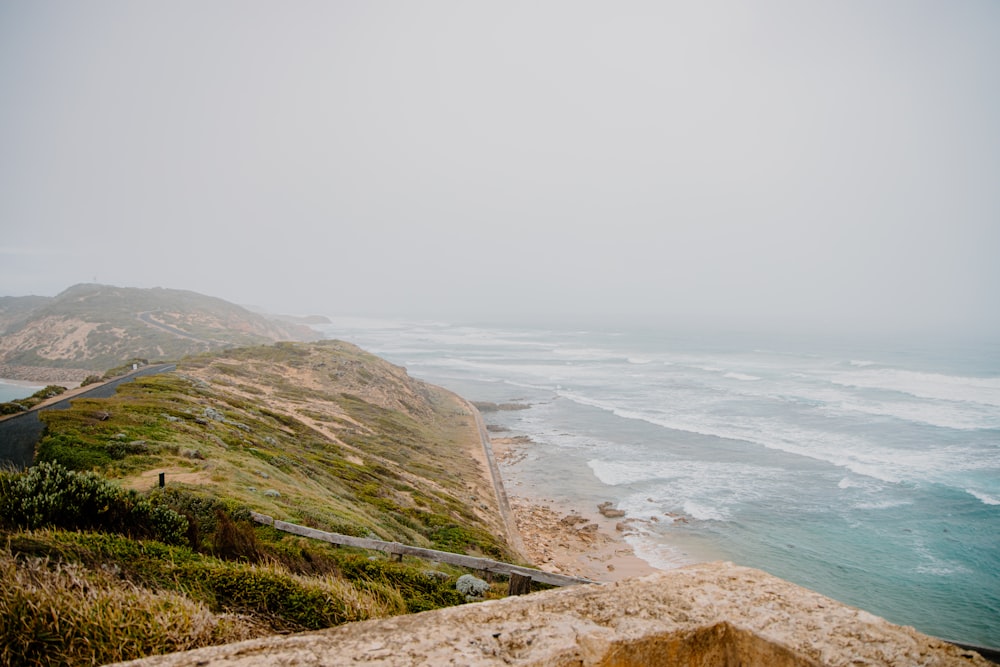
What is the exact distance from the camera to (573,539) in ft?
68.7

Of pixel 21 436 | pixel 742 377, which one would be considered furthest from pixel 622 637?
pixel 742 377

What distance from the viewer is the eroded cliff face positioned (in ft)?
11.4

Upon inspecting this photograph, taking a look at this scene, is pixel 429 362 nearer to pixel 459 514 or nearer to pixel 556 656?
pixel 459 514

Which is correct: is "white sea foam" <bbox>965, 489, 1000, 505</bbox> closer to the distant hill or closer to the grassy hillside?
the grassy hillside

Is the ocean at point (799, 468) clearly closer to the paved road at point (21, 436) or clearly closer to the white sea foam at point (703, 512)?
the white sea foam at point (703, 512)

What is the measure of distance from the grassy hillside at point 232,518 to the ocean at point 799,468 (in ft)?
27.0

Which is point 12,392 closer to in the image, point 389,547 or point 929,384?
point 389,547

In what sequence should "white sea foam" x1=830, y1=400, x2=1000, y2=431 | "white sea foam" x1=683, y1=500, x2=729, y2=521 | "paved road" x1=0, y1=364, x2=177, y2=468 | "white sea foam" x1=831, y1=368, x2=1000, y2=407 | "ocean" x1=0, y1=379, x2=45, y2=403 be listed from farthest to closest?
1. "white sea foam" x1=831, y1=368, x2=1000, y2=407
2. "white sea foam" x1=830, y1=400, x2=1000, y2=431
3. "ocean" x1=0, y1=379, x2=45, y2=403
4. "white sea foam" x1=683, y1=500, x2=729, y2=521
5. "paved road" x1=0, y1=364, x2=177, y2=468

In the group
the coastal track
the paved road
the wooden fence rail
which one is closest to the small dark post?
the wooden fence rail

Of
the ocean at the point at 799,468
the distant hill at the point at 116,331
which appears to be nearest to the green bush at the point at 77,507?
the ocean at the point at 799,468

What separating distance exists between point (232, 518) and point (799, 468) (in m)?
31.4

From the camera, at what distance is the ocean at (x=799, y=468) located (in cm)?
1861

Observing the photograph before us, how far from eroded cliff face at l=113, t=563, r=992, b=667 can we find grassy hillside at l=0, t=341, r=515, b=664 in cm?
132

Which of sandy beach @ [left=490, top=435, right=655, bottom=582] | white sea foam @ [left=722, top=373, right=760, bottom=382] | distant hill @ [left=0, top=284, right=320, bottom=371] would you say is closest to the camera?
sandy beach @ [left=490, top=435, right=655, bottom=582]
